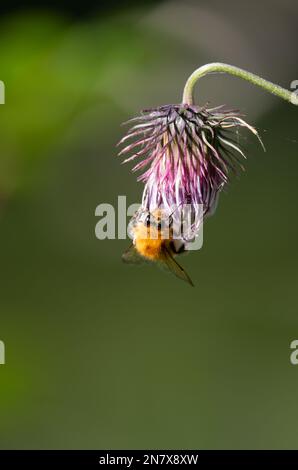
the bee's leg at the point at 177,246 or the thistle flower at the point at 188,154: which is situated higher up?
the thistle flower at the point at 188,154

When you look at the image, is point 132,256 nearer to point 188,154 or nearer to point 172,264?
point 172,264

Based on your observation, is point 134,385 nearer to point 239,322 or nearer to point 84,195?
point 239,322

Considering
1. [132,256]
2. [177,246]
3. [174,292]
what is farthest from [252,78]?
[174,292]

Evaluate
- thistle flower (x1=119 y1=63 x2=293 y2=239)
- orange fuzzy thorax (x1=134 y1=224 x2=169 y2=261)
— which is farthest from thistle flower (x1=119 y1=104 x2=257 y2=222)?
orange fuzzy thorax (x1=134 y1=224 x2=169 y2=261)

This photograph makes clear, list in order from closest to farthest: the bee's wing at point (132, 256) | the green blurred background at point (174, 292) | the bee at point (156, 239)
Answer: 1. the bee at point (156, 239)
2. the bee's wing at point (132, 256)
3. the green blurred background at point (174, 292)

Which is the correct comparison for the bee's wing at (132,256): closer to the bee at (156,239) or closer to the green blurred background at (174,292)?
the bee at (156,239)

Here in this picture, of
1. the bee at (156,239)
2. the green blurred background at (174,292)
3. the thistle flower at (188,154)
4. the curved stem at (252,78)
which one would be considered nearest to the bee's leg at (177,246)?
the bee at (156,239)

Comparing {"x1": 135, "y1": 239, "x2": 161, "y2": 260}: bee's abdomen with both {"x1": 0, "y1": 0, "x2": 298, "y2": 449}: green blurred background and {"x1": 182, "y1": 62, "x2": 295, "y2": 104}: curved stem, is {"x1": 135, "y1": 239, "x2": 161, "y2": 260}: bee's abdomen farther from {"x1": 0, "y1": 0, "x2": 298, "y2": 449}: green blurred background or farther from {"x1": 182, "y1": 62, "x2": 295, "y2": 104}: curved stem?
{"x1": 0, "y1": 0, "x2": 298, "y2": 449}: green blurred background
